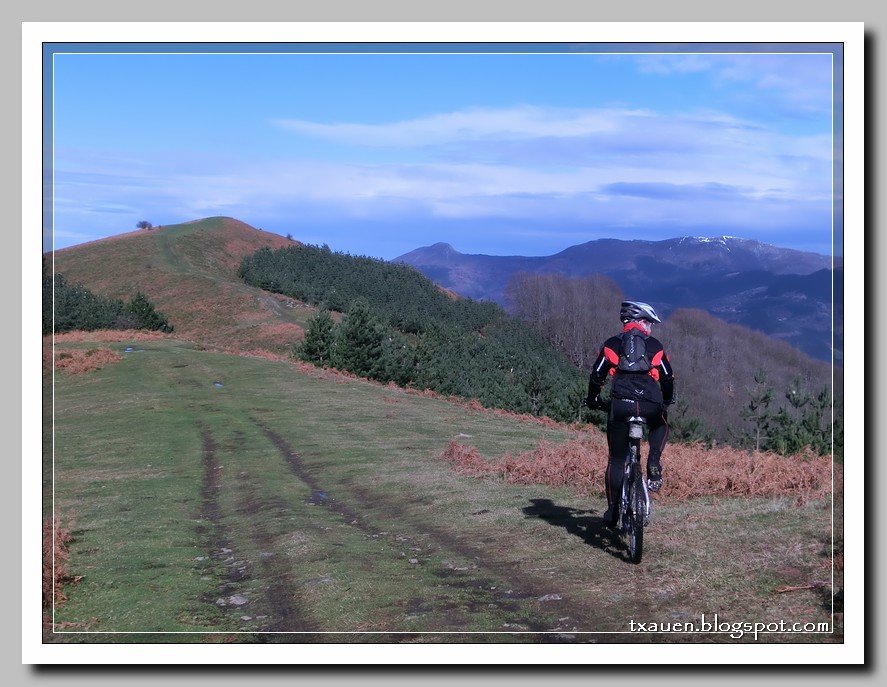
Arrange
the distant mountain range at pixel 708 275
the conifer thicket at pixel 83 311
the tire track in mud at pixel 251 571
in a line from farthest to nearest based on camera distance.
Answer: the conifer thicket at pixel 83 311 < the distant mountain range at pixel 708 275 < the tire track in mud at pixel 251 571

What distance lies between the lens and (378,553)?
1028cm

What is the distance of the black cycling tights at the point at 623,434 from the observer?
8727 mm

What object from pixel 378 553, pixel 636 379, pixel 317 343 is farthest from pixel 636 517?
pixel 317 343

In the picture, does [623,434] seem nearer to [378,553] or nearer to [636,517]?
[636,517]

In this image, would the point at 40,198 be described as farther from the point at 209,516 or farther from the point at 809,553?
the point at 809,553

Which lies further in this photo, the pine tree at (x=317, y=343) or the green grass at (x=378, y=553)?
the pine tree at (x=317, y=343)

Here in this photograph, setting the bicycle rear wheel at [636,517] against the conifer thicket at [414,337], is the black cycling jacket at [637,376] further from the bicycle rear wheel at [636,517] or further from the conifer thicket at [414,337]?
the conifer thicket at [414,337]

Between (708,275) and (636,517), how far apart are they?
585cm

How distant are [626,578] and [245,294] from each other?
251 ft

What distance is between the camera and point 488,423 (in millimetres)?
29453

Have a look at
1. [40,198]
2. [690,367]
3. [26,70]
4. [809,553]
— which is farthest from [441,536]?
[690,367]

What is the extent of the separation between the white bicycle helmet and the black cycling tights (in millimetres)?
884

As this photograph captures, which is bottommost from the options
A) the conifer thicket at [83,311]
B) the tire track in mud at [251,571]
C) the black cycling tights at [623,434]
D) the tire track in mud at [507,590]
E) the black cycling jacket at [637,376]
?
the tire track in mud at [251,571]

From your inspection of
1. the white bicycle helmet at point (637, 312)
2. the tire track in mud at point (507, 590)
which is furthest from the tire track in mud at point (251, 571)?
the white bicycle helmet at point (637, 312)
